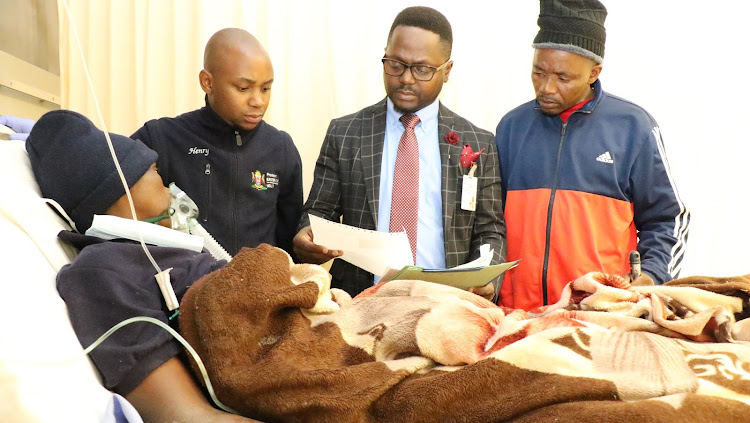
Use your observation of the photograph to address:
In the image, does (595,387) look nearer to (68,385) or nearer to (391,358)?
(391,358)

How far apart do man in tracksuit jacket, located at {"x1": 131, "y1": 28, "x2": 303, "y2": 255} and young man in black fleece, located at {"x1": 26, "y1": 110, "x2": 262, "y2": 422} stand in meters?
0.64

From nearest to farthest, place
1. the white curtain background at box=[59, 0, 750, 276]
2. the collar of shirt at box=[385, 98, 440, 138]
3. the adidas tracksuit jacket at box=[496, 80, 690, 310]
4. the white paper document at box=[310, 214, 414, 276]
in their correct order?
the white paper document at box=[310, 214, 414, 276] → the adidas tracksuit jacket at box=[496, 80, 690, 310] → the collar of shirt at box=[385, 98, 440, 138] → the white curtain background at box=[59, 0, 750, 276]

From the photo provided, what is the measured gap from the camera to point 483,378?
42.9 inches

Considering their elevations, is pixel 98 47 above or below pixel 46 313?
above

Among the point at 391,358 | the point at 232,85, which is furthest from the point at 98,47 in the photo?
the point at 391,358

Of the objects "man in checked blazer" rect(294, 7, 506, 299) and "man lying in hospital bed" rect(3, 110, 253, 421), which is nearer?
"man lying in hospital bed" rect(3, 110, 253, 421)

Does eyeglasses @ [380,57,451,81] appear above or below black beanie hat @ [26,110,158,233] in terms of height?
above

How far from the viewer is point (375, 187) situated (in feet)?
7.81

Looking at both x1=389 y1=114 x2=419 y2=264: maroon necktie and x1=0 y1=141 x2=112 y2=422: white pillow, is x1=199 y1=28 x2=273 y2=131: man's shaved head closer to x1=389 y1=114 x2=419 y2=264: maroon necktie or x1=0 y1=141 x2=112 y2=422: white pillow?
x1=389 y1=114 x2=419 y2=264: maroon necktie

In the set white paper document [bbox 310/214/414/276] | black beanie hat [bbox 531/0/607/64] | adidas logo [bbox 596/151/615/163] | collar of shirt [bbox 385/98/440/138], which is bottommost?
white paper document [bbox 310/214/414/276]

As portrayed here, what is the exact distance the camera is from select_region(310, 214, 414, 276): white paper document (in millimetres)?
1864

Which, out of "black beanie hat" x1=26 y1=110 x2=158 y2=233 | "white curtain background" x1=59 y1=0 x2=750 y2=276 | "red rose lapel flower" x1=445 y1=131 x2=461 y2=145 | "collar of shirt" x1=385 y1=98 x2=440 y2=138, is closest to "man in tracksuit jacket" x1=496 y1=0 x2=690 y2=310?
"red rose lapel flower" x1=445 y1=131 x2=461 y2=145

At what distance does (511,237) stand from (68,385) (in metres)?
1.63

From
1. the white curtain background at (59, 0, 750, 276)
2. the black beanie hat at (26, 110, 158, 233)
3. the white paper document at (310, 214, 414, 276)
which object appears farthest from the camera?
the white curtain background at (59, 0, 750, 276)
